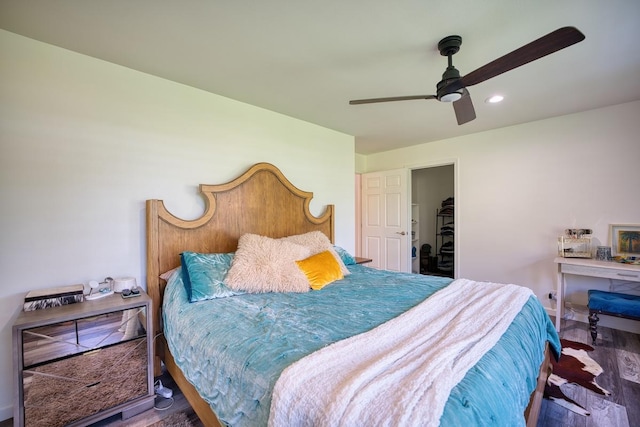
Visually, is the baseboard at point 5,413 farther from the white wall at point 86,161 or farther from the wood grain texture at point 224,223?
the wood grain texture at point 224,223

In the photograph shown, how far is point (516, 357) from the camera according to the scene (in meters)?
1.18

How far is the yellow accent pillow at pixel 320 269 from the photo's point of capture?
2.19 meters

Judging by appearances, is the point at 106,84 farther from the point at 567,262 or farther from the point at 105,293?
the point at 567,262

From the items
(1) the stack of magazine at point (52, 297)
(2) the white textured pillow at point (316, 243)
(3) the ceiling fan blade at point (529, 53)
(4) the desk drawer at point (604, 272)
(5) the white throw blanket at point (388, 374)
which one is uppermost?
(3) the ceiling fan blade at point (529, 53)

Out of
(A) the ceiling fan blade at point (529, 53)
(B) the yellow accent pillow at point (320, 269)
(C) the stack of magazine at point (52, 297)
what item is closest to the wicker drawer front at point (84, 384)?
(C) the stack of magazine at point (52, 297)

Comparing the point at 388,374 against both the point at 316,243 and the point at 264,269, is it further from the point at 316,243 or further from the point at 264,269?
the point at 316,243

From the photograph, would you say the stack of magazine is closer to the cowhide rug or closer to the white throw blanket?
the white throw blanket

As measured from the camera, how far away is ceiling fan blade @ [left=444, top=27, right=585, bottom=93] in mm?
1200

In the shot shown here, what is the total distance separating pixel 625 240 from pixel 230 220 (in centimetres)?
406

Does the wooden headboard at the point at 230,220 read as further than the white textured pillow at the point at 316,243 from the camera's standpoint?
No

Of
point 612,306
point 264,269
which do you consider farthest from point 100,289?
point 612,306

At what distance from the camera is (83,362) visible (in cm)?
156

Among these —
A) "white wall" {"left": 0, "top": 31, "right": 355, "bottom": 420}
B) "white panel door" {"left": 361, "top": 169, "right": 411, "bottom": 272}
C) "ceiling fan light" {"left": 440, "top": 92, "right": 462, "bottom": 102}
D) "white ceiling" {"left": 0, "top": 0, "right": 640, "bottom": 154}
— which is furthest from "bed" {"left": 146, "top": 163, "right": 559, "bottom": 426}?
"white panel door" {"left": 361, "top": 169, "right": 411, "bottom": 272}

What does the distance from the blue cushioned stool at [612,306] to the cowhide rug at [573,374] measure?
0.29m
